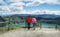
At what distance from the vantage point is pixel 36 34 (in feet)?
16.9

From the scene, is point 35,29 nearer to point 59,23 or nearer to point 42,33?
point 42,33

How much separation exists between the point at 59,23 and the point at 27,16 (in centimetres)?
100

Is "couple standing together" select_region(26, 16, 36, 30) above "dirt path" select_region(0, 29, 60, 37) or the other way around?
above

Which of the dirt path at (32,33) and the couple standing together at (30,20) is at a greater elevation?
the couple standing together at (30,20)

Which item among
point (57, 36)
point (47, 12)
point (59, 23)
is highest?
point (47, 12)

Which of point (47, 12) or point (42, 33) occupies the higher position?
point (47, 12)

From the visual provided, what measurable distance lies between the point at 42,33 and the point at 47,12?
672 millimetres

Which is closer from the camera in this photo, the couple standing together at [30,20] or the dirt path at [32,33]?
the dirt path at [32,33]

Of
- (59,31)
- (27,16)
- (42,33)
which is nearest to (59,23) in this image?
(59,31)

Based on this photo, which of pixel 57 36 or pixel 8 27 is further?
pixel 8 27

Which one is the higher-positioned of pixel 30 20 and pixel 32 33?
pixel 30 20

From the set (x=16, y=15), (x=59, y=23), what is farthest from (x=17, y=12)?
(x=59, y=23)

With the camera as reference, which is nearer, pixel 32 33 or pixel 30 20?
pixel 32 33

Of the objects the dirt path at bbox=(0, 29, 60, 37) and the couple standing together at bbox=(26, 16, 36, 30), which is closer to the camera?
the dirt path at bbox=(0, 29, 60, 37)
